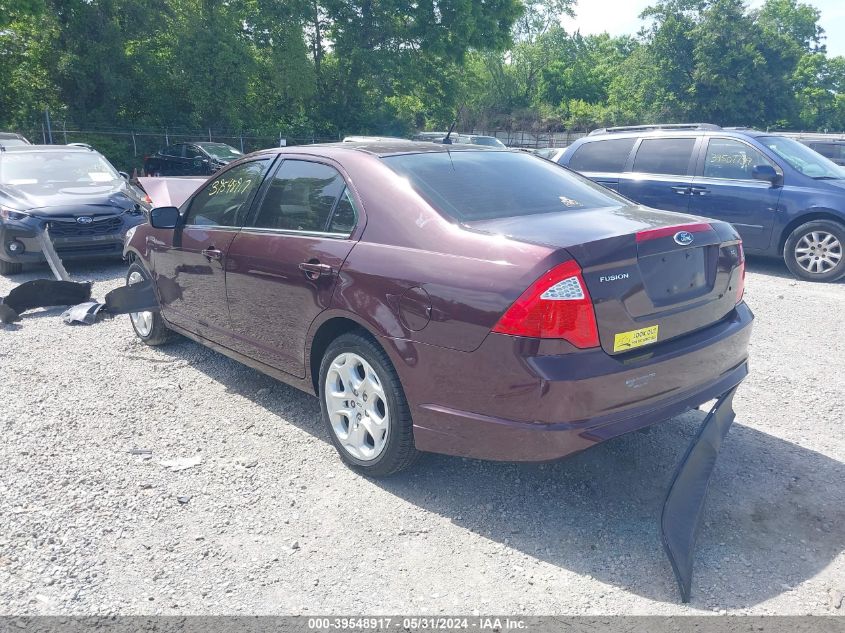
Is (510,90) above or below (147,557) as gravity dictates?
above

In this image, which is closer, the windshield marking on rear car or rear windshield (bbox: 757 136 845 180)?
rear windshield (bbox: 757 136 845 180)

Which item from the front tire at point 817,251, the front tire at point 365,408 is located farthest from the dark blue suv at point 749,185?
the front tire at point 365,408

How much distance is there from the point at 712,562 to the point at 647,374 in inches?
32.3

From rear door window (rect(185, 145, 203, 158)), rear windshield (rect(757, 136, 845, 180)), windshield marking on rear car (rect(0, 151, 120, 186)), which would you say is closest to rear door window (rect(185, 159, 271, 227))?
windshield marking on rear car (rect(0, 151, 120, 186))

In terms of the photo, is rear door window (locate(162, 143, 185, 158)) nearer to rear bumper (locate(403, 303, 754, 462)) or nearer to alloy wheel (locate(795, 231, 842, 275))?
alloy wheel (locate(795, 231, 842, 275))

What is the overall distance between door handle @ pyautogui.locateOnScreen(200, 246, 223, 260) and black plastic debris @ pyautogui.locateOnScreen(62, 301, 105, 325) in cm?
240

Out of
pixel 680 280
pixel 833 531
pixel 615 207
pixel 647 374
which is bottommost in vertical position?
pixel 833 531

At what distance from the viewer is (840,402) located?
446 cm

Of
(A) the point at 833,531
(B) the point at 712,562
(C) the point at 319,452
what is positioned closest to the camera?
(B) the point at 712,562

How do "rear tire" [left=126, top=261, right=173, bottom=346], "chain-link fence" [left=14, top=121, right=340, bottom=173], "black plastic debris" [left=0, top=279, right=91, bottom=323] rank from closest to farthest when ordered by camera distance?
1. "rear tire" [left=126, top=261, right=173, bottom=346]
2. "black plastic debris" [left=0, top=279, right=91, bottom=323]
3. "chain-link fence" [left=14, top=121, right=340, bottom=173]

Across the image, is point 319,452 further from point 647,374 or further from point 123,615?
point 647,374

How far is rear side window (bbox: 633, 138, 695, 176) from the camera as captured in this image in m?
9.15

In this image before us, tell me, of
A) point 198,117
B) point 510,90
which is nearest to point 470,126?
point 510,90

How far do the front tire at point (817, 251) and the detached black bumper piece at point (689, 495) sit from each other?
19.0 ft
